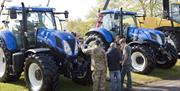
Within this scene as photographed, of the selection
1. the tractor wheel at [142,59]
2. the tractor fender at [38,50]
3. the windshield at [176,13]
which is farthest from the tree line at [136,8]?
the tractor fender at [38,50]

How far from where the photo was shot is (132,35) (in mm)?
18750

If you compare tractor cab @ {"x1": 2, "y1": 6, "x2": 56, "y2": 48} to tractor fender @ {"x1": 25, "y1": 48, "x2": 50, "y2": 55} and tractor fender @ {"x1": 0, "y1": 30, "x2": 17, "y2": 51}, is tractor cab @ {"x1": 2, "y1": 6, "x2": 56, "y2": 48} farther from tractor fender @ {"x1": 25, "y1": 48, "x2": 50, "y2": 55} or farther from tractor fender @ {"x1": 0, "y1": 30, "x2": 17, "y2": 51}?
tractor fender @ {"x1": 25, "y1": 48, "x2": 50, "y2": 55}

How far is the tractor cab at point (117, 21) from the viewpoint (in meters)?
18.7

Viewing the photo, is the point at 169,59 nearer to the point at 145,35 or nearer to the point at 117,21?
the point at 145,35

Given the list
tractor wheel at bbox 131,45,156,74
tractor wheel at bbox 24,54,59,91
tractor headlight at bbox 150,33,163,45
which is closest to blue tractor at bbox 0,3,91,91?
tractor wheel at bbox 24,54,59,91

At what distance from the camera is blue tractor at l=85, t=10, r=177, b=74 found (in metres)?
17.9

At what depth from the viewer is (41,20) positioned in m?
14.8

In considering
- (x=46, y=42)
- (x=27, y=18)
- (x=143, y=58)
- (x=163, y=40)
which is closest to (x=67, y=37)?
(x=46, y=42)

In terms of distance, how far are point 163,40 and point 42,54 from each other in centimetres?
727

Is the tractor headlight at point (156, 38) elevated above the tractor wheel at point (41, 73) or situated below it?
above

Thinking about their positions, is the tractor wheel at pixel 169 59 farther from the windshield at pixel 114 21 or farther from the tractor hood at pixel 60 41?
the tractor hood at pixel 60 41

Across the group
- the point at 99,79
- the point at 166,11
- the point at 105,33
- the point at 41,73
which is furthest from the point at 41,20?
the point at 166,11

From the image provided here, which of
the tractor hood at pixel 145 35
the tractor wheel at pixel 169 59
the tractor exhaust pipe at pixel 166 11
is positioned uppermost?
the tractor exhaust pipe at pixel 166 11

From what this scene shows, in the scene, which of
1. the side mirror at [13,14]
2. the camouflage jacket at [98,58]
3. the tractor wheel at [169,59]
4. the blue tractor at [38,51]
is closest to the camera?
the camouflage jacket at [98,58]
